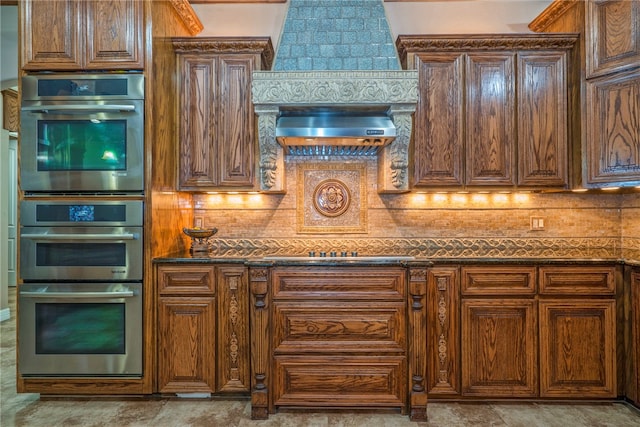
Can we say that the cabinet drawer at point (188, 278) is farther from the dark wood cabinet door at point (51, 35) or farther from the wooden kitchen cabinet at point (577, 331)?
the wooden kitchen cabinet at point (577, 331)

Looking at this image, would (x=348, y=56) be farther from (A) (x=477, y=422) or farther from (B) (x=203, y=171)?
(A) (x=477, y=422)

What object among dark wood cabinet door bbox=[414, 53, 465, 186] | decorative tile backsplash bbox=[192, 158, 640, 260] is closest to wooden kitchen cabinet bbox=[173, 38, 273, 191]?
decorative tile backsplash bbox=[192, 158, 640, 260]

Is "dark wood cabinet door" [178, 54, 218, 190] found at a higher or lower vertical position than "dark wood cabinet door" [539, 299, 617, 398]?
higher

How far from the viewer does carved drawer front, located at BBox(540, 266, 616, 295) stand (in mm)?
2590

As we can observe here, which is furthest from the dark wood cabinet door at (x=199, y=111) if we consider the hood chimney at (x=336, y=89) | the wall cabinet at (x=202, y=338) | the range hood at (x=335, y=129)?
the wall cabinet at (x=202, y=338)

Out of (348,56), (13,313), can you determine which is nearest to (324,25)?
(348,56)

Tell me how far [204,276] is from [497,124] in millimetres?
2437

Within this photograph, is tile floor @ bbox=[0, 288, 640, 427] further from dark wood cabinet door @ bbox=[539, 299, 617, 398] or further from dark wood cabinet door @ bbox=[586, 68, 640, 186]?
dark wood cabinet door @ bbox=[586, 68, 640, 186]

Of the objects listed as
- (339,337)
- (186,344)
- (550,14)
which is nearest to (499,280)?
(339,337)

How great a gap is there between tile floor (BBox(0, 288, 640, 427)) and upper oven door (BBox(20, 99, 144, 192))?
1.45m

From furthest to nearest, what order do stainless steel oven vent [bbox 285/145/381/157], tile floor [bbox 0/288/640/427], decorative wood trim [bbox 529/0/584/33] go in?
stainless steel oven vent [bbox 285/145/381/157]
decorative wood trim [bbox 529/0/584/33]
tile floor [bbox 0/288/640/427]

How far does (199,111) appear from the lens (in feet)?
9.84

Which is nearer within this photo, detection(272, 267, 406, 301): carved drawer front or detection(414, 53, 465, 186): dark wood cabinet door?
detection(272, 267, 406, 301): carved drawer front

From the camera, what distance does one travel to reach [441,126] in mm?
2955
